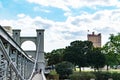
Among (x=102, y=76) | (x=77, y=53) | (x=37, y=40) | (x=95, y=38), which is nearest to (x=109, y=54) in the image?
(x=77, y=53)

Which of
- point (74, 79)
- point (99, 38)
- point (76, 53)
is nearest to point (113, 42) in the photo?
point (76, 53)

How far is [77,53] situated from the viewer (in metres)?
93.9

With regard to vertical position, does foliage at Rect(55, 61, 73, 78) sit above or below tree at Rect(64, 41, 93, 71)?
below

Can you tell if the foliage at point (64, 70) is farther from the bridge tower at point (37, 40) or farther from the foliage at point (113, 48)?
the foliage at point (113, 48)

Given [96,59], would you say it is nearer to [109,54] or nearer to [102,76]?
[109,54]

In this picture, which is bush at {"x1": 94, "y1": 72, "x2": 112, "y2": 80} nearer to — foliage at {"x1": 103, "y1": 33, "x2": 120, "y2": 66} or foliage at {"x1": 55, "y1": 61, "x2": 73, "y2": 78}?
foliage at {"x1": 55, "y1": 61, "x2": 73, "y2": 78}

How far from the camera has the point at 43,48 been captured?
299ft

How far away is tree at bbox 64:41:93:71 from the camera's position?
92.2m

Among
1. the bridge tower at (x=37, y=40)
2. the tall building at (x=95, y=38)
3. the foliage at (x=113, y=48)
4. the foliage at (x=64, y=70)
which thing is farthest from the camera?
the tall building at (x=95, y=38)

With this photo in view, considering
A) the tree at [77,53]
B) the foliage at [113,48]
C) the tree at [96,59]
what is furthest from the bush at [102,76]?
the tree at [77,53]

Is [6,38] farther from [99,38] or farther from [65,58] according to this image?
[99,38]

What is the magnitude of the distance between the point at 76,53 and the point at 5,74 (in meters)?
76.8

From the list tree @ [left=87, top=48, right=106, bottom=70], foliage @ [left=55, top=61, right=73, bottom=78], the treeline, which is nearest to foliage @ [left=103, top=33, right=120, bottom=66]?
the treeline

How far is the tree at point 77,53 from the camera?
92.2 metres
